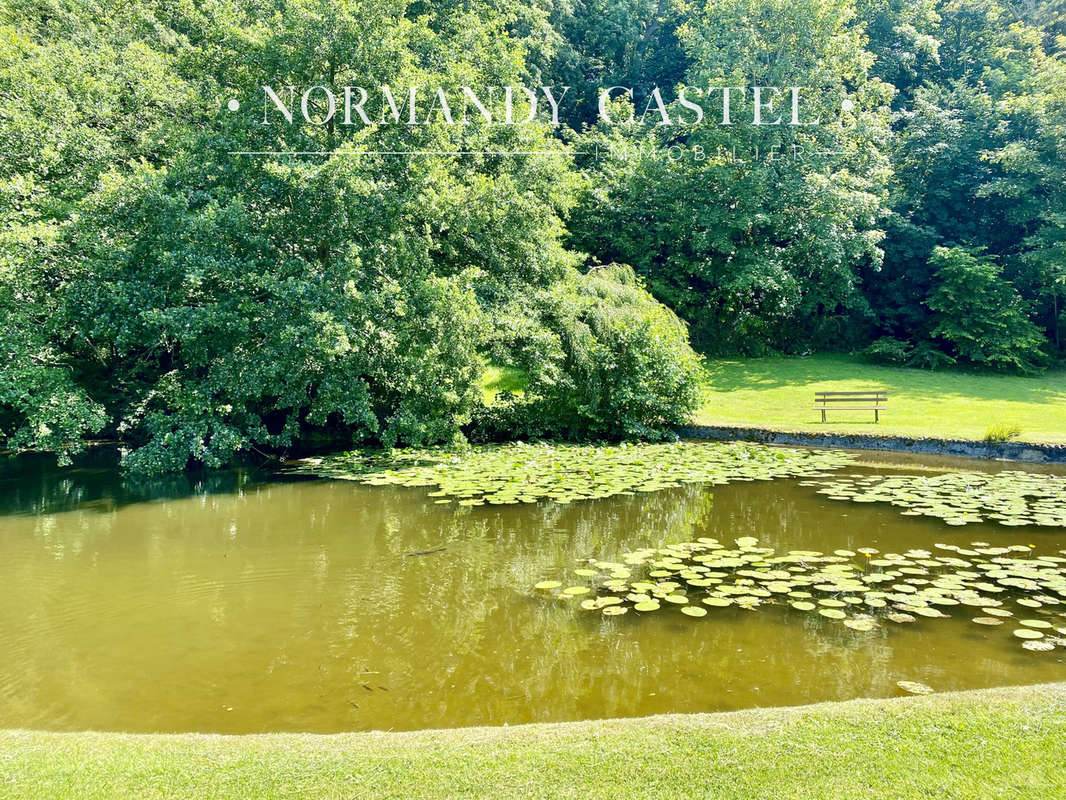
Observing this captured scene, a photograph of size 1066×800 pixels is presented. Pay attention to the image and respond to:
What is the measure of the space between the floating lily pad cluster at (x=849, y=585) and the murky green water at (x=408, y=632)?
Answer: 0.19m

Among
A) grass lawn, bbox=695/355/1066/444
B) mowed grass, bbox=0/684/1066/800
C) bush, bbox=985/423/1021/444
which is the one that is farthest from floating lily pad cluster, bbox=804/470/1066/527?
mowed grass, bbox=0/684/1066/800

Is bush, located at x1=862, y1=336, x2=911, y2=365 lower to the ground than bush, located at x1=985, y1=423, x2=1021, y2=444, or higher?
higher

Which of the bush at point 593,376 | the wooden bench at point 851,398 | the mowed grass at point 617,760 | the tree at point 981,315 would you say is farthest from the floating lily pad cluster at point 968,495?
the tree at point 981,315

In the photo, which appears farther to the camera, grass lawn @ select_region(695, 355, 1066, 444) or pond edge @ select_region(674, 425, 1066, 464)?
grass lawn @ select_region(695, 355, 1066, 444)

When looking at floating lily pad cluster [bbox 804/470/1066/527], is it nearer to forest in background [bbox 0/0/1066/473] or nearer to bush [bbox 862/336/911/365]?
forest in background [bbox 0/0/1066/473]

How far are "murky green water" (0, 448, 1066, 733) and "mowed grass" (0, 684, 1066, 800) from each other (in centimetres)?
72

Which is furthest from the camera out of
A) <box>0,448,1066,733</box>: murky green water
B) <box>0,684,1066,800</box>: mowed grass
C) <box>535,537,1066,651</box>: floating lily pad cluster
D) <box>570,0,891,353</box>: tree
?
<box>570,0,891,353</box>: tree

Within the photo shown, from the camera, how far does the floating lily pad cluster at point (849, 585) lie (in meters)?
5.94

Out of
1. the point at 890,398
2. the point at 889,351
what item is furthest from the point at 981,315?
the point at 890,398

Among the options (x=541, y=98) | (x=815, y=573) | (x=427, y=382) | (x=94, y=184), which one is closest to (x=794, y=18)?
(x=541, y=98)

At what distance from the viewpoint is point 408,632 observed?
577 cm

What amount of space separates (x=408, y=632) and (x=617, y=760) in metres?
2.71

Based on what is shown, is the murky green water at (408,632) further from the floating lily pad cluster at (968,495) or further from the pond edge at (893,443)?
the pond edge at (893,443)

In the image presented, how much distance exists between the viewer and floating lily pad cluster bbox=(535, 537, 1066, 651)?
594 centimetres
